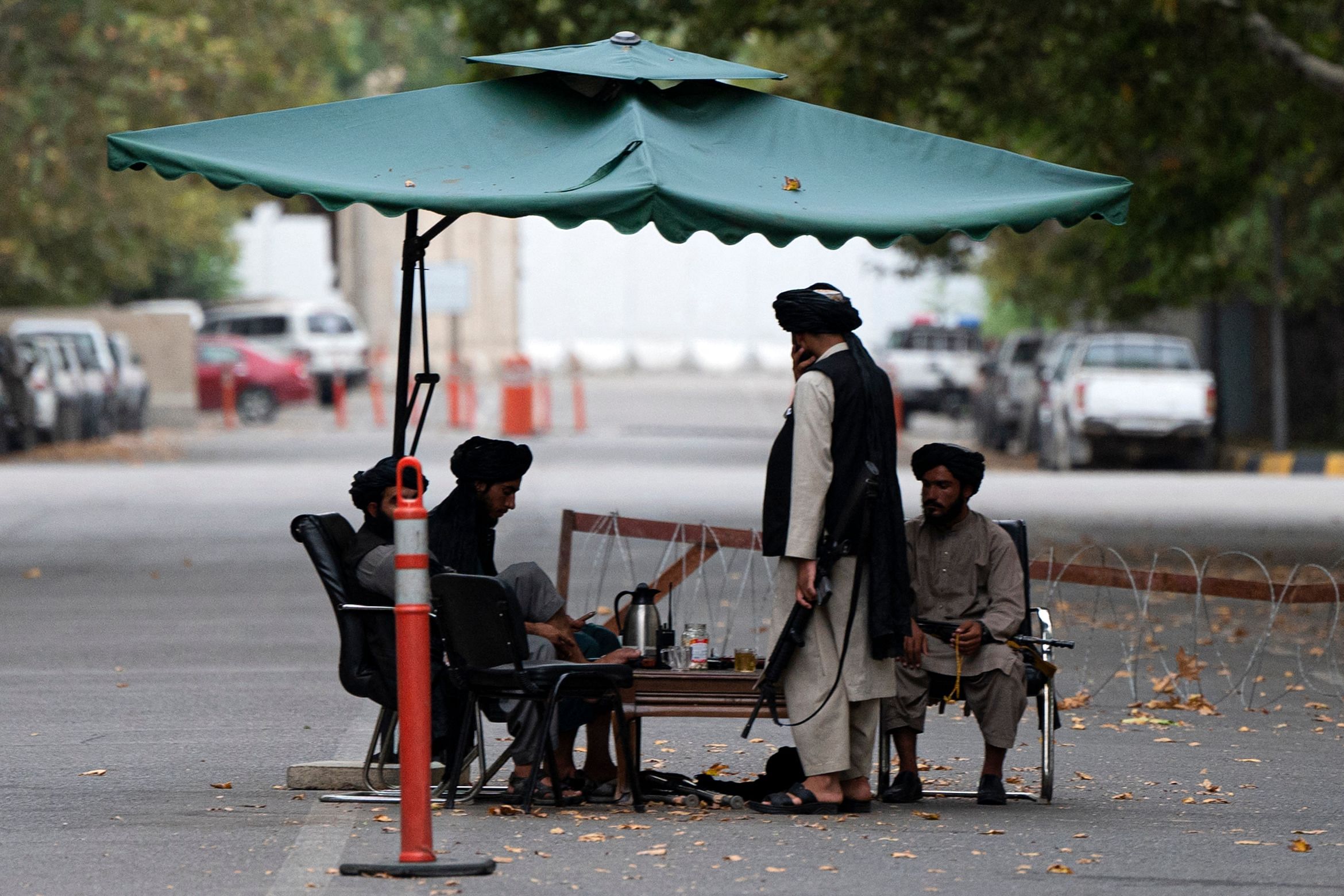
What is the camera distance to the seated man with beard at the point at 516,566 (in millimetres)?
7336

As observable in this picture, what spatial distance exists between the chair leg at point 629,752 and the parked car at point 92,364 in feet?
89.9

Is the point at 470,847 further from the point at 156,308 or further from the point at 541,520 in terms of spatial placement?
the point at 156,308

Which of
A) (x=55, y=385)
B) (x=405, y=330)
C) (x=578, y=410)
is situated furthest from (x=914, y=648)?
(x=578, y=410)

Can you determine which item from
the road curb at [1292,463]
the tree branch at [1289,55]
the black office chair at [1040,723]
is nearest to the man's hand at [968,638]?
the black office chair at [1040,723]

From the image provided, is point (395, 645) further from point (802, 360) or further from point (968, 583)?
point (968, 583)

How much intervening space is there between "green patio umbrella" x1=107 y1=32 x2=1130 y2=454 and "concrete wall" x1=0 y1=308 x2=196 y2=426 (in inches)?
1419

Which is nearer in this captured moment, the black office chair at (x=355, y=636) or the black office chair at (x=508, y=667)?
the black office chair at (x=508, y=667)

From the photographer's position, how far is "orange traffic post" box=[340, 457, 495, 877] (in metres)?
6.08

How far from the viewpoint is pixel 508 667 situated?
23.7 feet

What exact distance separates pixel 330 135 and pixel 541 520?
37.4ft

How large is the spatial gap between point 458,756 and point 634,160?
2.10 metres

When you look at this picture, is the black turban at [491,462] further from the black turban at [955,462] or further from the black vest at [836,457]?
the black turban at [955,462]

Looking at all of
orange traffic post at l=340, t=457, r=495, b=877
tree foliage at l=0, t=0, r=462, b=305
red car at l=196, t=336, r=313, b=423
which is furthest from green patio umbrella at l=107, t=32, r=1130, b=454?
red car at l=196, t=336, r=313, b=423

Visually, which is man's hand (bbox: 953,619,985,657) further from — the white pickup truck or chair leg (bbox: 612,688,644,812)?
the white pickup truck
